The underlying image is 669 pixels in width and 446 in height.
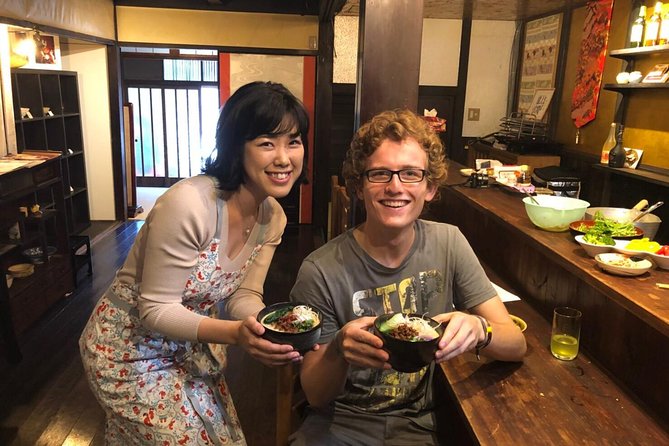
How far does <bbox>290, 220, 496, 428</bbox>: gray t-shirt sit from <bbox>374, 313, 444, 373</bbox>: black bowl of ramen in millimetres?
296

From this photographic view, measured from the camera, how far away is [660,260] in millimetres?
1524

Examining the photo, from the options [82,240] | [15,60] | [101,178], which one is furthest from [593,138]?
[101,178]

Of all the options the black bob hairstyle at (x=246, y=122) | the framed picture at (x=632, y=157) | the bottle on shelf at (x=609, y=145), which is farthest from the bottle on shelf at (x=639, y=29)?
the black bob hairstyle at (x=246, y=122)

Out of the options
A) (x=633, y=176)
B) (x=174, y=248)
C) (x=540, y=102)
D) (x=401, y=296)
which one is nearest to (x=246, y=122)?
(x=174, y=248)

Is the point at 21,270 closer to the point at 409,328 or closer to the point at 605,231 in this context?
the point at 409,328

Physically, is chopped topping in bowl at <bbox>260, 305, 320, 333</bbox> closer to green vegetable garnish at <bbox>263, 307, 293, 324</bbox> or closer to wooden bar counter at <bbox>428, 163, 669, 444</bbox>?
green vegetable garnish at <bbox>263, 307, 293, 324</bbox>

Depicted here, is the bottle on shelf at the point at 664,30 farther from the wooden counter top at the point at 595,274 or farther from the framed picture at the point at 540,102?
the wooden counter top at the point at 595,274

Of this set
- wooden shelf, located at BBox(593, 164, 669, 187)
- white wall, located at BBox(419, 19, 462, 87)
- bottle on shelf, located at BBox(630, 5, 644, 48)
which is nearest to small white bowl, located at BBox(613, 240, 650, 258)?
→ wooden shelf, located at BBox(593, 164, 669, 187)

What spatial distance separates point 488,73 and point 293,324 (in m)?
5.44

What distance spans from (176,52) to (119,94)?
1.95m

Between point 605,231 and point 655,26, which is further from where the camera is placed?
point 655,26

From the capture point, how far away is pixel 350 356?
1.14 m

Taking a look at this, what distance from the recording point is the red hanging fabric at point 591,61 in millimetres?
4277

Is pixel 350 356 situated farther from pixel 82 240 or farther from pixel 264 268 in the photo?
pixel 82 240
